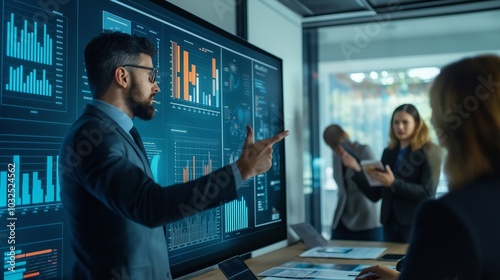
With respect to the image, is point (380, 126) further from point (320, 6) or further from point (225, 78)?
point (225, 78)

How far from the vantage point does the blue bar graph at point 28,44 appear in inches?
46.5

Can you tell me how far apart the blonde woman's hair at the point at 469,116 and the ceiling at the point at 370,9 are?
2.21 meters

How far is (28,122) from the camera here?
47.8 inches

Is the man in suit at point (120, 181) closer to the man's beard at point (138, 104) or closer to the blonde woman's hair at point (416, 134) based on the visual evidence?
the man's beard at point (138, 104)

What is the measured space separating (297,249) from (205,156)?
1181 millimetres

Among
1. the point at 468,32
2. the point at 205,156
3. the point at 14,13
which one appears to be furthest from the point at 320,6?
the point at 468,32

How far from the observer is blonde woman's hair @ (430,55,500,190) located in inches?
43.4

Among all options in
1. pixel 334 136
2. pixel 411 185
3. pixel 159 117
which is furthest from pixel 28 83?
pixel 334 136

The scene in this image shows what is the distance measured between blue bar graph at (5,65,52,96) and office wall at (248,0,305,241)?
1.74 m

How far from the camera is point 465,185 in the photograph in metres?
1.08

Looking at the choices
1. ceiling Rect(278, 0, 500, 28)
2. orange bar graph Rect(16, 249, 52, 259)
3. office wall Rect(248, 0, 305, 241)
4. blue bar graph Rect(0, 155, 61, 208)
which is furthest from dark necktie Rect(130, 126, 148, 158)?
ceiling Rect(278, 0, 500, 28)

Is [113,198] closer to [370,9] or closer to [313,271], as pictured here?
[313,271]

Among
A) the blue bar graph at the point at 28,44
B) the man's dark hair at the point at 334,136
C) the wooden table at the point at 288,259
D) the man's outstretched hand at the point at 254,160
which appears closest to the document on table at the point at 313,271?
the wooden table at the point at 288,259

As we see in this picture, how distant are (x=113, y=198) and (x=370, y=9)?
286 centimetres
